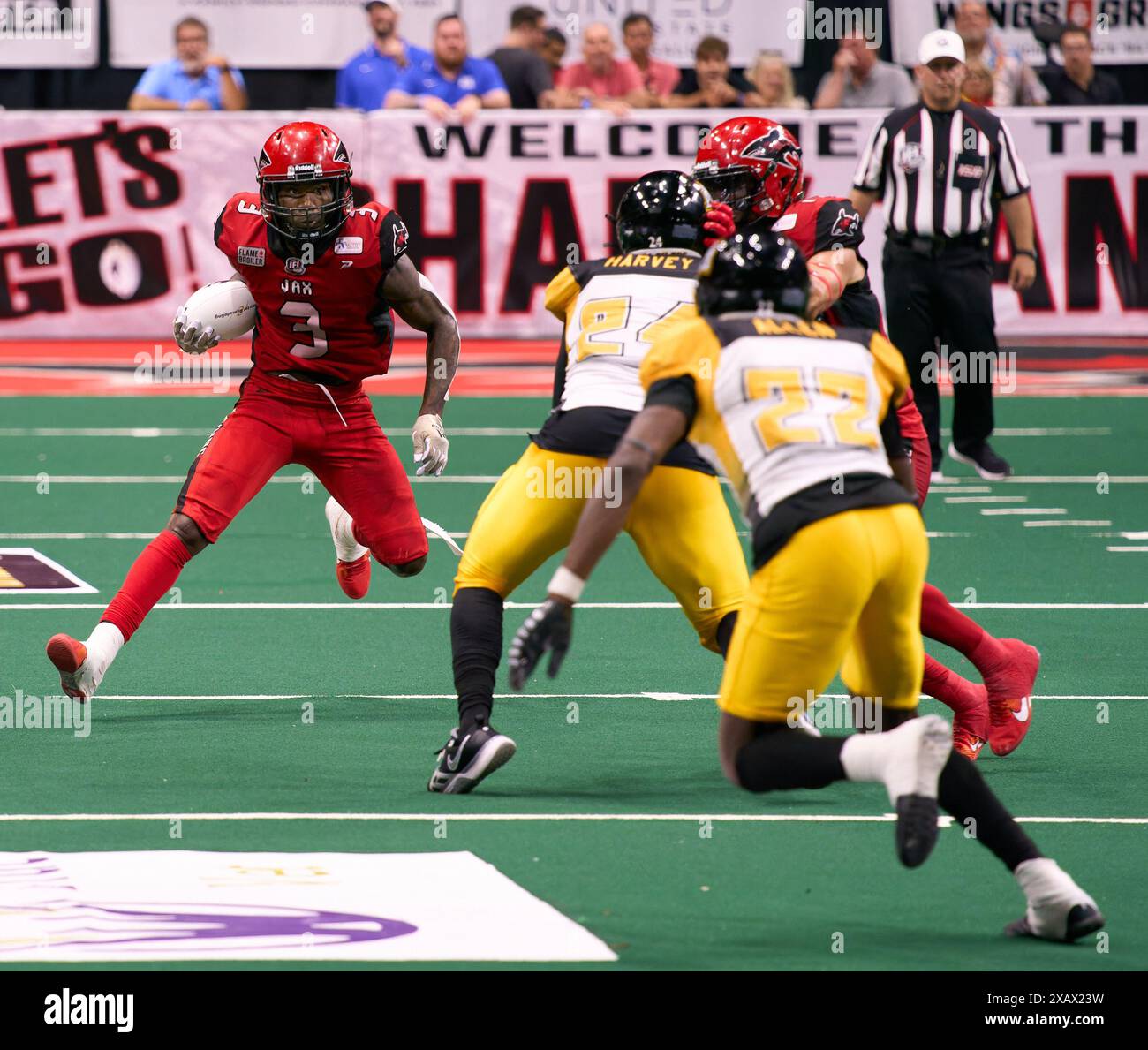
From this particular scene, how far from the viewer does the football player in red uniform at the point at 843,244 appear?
656 cm

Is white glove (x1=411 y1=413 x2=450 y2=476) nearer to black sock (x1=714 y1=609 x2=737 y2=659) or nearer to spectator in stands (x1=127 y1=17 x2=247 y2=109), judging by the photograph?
black sock (x1=714 y1=609 x2=737 y2=659)

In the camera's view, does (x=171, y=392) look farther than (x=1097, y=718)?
Yes

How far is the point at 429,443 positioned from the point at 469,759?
56.6 inches

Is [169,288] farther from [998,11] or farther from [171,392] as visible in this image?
[998,11]

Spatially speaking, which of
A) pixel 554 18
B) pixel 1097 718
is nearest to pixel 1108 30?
pixel 554 18

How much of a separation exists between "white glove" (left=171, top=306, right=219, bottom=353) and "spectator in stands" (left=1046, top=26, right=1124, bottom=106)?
1148cm

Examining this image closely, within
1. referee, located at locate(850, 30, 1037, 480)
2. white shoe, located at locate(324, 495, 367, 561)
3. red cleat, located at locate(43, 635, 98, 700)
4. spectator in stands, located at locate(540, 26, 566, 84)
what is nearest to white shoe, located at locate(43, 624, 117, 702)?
red cleat, located at locate(43, 635, 98, 700)

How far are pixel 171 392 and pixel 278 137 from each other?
8.90m

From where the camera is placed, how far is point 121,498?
11766 mm

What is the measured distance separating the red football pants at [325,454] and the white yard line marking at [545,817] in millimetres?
1476

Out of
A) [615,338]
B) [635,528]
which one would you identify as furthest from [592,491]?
[615,338]

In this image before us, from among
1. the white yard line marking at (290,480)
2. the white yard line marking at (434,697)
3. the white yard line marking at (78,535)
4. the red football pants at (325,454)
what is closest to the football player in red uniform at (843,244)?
the white yard line marking at (434,697)

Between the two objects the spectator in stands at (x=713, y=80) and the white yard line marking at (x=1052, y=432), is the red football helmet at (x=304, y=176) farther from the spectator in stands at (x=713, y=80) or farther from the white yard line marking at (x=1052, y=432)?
the spectator in stands at (x=713, y=80)

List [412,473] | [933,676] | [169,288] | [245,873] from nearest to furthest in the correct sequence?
[245,873] < [933,676] < [412,473] < [169,288]
